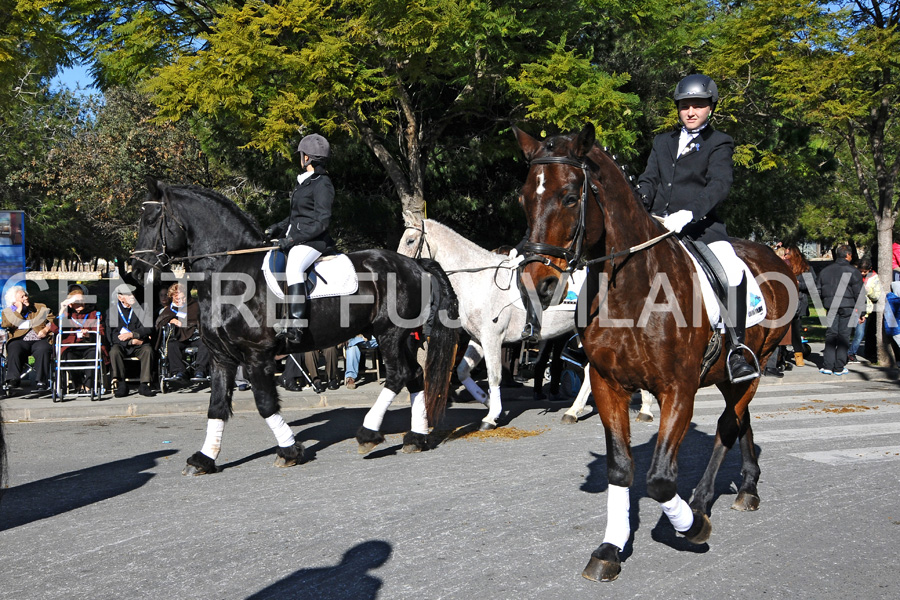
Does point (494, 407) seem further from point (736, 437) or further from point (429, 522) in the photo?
point (429, 522)

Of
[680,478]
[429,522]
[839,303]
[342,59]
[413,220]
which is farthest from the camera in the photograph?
[839,303]

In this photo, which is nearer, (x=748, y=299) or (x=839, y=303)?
(x=748, y=299)

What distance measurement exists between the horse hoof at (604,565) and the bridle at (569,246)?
5.21ft

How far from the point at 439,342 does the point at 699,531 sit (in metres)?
4.51

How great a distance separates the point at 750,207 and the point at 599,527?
61.7 ft

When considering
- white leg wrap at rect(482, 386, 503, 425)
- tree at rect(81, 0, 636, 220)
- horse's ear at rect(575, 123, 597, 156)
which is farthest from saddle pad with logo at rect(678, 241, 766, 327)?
tree at rect(81, 0, 636, 220)

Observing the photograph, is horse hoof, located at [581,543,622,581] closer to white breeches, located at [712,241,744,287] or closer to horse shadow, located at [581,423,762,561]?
horse shadow, located at [581,423,762,561]

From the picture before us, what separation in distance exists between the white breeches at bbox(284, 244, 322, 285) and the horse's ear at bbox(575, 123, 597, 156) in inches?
162

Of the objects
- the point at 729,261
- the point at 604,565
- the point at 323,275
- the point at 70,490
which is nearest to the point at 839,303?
the point at 323,275

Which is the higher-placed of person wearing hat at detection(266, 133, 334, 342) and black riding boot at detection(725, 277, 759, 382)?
person wearing hat at detection(266, 133, 334, 342)

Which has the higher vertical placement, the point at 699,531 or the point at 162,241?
the point at 162,241

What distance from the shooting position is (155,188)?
26.1 ft

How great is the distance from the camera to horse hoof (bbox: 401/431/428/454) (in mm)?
8703

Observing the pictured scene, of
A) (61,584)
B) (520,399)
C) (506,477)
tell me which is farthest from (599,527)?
(520,399)
